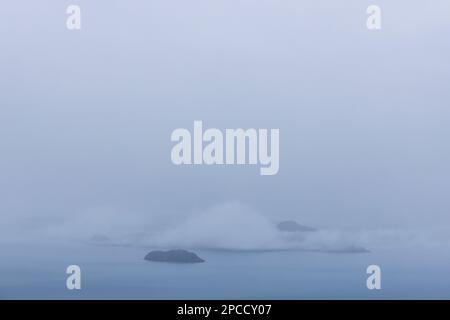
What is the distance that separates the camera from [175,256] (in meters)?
2.95

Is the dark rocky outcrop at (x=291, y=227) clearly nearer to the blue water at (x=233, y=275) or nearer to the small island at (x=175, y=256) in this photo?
the blue water at (x=233, y=275)

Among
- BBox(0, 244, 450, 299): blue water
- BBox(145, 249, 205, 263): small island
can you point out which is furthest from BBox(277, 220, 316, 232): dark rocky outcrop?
BBox(145, 249, 205, 263): small island

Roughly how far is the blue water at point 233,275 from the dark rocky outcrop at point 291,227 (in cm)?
10

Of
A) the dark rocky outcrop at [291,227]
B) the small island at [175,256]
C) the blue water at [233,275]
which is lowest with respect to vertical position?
the blue water at [233,275]

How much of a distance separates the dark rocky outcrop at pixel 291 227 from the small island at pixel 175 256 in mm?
358

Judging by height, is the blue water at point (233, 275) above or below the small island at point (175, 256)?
below

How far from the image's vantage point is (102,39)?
9.68ft

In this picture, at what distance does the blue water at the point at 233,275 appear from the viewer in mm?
2955

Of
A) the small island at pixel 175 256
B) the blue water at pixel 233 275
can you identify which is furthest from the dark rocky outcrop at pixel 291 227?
the small island at pixel 175 256

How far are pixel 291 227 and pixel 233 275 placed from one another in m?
0.31

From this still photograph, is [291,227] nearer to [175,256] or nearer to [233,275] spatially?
[233,275]

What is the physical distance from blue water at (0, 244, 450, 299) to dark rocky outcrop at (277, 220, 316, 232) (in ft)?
0.33

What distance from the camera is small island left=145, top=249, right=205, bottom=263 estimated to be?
2.95 meters

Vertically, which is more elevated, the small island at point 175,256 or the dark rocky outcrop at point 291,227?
the dark rocky outcrop at point 291,227
